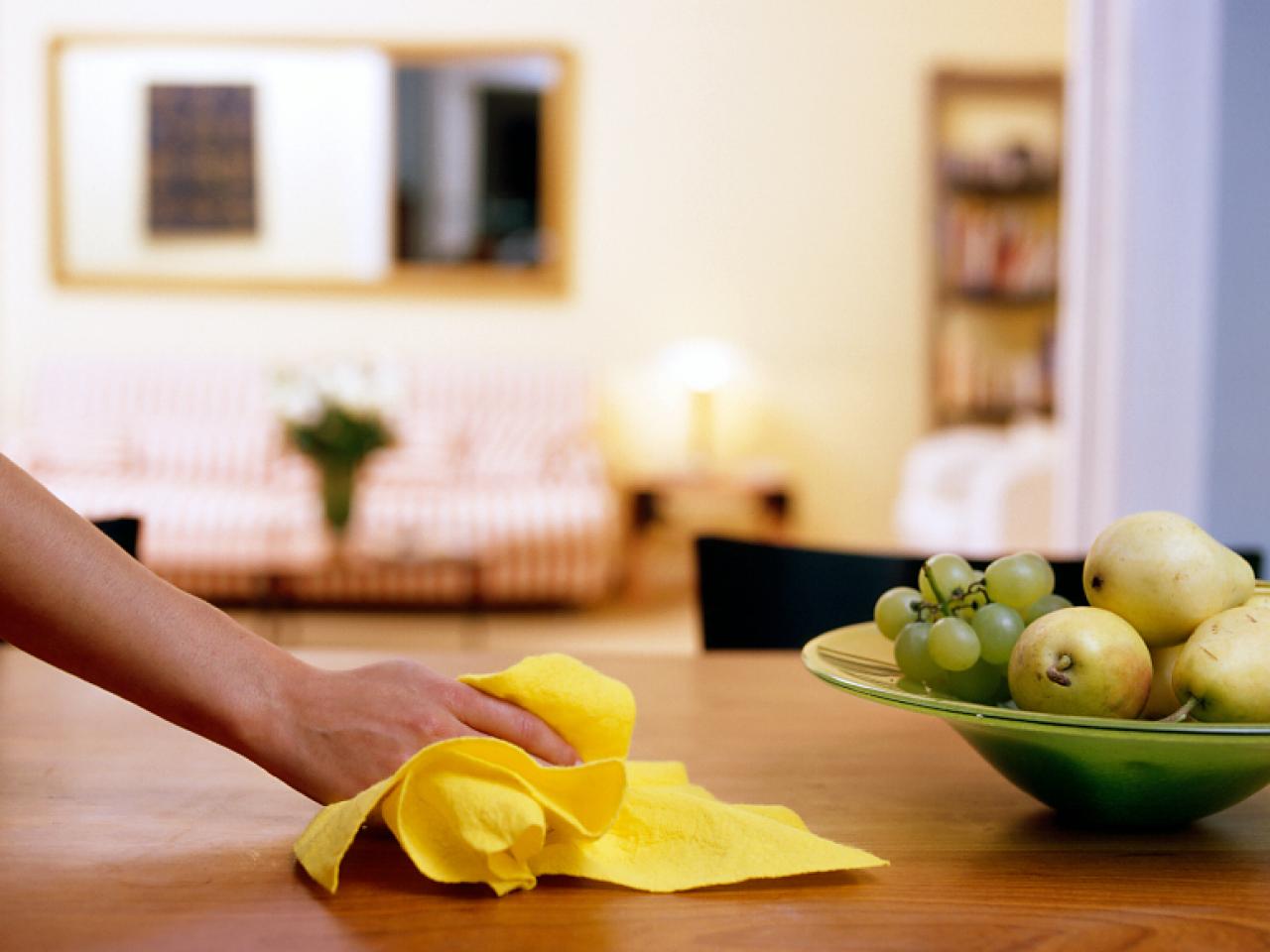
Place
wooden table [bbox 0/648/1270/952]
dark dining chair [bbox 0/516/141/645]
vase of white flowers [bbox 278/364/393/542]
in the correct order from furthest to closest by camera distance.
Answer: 1. vase of white flowers [bbox 278/364/393/542]
2. dark dining chair [bbox 0/516/141/645]
3. wooden table [bbox 0/648/1270/952]

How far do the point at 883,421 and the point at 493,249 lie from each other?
2.00 m

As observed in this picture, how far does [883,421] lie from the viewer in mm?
6855

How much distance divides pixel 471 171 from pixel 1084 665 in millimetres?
6358

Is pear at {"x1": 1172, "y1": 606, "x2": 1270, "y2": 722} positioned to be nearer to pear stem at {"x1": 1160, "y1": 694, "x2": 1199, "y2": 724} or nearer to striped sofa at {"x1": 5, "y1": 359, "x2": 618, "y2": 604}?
pear stem at {"x1": 1160, "y1": 694, "x2": 1199, "y2": 724}

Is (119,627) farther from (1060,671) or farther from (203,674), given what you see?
(1060,671)

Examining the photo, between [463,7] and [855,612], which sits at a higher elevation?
[463,7]

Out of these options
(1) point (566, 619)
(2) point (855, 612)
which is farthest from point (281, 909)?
(1) point (566, 619)

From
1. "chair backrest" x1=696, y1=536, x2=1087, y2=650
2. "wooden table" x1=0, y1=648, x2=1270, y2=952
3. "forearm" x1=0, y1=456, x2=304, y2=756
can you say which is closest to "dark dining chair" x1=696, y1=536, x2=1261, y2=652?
"chair backrest" x1=696, y1=536, x2=1087, y2=650

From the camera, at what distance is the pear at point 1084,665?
2.33 ft

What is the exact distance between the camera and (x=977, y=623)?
2.62 ft

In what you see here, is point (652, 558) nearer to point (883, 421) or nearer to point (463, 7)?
point (883, 421)

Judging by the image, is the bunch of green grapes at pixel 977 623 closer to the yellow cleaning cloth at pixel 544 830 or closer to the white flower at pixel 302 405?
the yellow cleaning cloth at pixel 544 830

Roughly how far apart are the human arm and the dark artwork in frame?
6.33 metres

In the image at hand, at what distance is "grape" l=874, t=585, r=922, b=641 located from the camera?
2.84 feet
